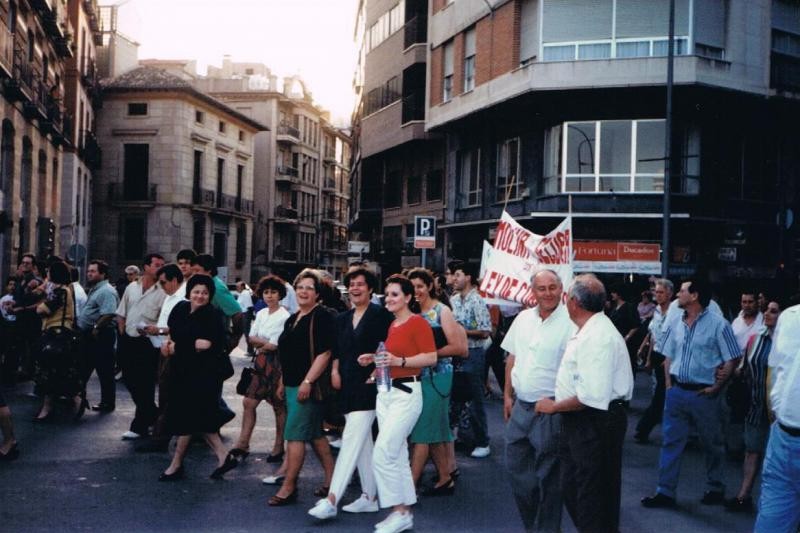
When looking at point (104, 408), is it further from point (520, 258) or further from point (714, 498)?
point (714, 498)

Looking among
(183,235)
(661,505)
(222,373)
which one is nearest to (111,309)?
(222,373)

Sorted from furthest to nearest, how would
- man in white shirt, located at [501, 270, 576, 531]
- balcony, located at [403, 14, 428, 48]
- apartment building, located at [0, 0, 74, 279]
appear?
balcony, located at [403, 14, 428, 48] < apartment building, located at [0, 0, 74, 279] < man in white shirt, located at [501, 270, 576, 531]

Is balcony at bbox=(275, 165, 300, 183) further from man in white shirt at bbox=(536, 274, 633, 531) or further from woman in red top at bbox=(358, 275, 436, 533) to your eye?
man in white shirt at bbox=(536, 274, 633, 531)

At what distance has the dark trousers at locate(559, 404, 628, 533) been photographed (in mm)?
5293

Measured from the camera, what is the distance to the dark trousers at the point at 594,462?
5.29 metres

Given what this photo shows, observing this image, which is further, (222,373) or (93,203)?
(93,203)

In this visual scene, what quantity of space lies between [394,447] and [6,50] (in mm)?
19970

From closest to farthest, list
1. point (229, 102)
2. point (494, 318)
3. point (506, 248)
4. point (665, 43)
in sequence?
point (506, 248) → point (494, 318) → point (665, 43) → point (229, 102)

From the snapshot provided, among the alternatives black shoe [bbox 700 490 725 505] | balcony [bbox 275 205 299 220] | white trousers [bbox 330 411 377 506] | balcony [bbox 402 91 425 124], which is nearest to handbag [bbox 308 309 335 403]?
white trousers [bbox 330 411 377 506]

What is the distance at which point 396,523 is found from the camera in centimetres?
637

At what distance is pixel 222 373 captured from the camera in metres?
8.15

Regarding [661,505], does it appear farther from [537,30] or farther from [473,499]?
[537,30]

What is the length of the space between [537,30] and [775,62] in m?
6.42

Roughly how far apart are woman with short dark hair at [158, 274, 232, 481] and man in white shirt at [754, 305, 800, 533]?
4618 mm
